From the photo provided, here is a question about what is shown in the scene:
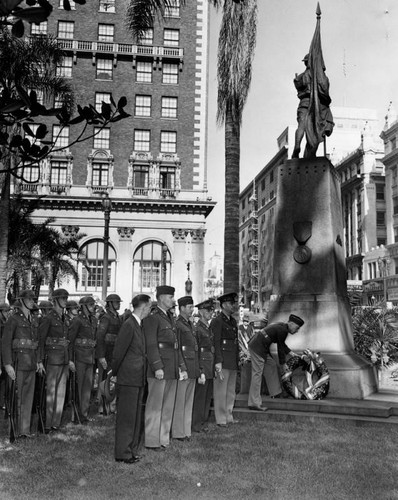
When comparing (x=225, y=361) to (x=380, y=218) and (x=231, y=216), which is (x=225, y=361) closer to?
(x=231, y=216)

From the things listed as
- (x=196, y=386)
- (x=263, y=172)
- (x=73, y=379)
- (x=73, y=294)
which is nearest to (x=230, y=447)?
(x=196, y=386)

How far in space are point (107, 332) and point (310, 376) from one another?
4100 millimetres

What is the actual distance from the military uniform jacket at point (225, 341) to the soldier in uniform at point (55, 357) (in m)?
2.52

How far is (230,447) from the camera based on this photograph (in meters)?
7.49

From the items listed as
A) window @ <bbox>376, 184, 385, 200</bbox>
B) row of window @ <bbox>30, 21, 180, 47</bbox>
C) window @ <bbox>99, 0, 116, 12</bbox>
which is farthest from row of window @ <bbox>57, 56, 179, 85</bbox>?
window @ <bbox>376, 184, 385, 200</bbox>

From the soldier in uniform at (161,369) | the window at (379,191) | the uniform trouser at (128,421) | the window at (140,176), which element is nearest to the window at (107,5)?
the window at (140,176)

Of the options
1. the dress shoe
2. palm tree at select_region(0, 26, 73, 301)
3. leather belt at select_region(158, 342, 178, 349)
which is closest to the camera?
leather belt at select_region(158, 342, 178, 349)

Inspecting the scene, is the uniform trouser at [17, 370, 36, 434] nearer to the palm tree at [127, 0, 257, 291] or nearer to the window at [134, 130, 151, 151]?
the palm tree at [127, 0, 257, 291]

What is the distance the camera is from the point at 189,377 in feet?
27.7

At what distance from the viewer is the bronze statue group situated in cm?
721

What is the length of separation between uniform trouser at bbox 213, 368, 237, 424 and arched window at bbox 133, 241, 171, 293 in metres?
37.2

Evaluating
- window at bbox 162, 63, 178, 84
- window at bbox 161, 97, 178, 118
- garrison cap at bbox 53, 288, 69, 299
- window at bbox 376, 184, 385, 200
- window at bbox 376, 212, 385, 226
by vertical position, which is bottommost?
garrison cap at bbox 53, 288, 69, 299

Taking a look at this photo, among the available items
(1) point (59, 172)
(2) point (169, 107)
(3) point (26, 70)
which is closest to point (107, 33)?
(2) point (169, 107)

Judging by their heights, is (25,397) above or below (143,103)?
below
